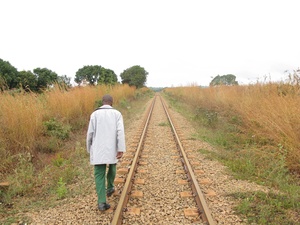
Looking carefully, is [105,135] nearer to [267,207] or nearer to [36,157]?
[267,207]

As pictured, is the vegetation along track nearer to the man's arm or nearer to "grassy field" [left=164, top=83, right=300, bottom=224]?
"grassy field" [left=164, top=83, right=300, bottom=224]

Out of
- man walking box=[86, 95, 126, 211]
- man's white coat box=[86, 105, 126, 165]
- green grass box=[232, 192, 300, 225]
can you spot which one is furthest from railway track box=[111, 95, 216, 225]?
man's white coat box=[86, 105, 126, 165]

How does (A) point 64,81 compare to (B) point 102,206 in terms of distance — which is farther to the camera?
(A) point 64,81

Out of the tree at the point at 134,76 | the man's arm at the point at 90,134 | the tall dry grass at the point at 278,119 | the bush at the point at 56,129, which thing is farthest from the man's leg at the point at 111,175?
the tree at the point at 134,76

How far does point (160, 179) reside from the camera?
14.7 feet

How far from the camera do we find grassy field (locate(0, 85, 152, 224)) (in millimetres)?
3844

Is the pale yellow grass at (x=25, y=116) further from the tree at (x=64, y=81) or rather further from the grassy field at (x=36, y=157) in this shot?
the tree at (x=64, y=81)

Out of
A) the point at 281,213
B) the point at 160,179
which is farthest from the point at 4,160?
the point at 281,213

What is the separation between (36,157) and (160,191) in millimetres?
3371

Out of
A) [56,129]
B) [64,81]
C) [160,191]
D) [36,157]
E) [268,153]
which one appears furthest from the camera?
[64,81]

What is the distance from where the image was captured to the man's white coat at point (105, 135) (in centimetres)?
328

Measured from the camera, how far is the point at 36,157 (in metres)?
5.33

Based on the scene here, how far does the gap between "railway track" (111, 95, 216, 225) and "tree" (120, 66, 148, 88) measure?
50.6 metres

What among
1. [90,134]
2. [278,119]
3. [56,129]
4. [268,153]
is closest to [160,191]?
[90,134]
